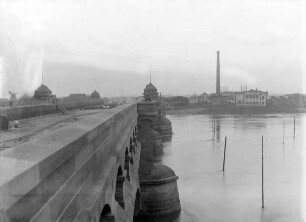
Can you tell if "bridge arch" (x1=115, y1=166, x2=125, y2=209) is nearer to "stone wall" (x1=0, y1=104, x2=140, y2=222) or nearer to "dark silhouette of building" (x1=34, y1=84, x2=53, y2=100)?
"stone wall" (x1=0, y1=104, x2=140, y2=222)

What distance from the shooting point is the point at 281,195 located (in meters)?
24.8

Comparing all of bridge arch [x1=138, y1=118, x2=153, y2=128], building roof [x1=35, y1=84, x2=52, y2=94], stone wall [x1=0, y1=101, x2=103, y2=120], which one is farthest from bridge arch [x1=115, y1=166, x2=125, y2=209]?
building roof [x1=35, y1=84, x2=52, y2=94]

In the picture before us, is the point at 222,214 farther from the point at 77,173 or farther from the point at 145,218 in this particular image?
the point at 77,173

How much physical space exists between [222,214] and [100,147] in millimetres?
16654

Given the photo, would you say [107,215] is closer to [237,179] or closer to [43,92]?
[237,179]

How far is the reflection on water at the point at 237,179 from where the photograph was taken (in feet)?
70.6

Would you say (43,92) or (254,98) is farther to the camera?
(254,98)

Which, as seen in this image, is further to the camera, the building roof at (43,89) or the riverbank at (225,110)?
the riverbank at (225,110)

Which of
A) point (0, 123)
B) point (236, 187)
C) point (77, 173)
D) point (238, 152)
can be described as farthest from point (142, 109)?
point (77, 173)

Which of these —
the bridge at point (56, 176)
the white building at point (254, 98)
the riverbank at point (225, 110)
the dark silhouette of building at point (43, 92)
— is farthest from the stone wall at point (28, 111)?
the white building at point (254, 98)

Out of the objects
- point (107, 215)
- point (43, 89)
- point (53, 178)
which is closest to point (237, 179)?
point (107, 215)

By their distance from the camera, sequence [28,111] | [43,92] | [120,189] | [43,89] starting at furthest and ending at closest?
[43,89]
[43,92]
[28,111]
[120,189]

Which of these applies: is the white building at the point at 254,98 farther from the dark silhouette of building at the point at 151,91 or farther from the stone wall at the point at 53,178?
the stone wall at the point at 53,178

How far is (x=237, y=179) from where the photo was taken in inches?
1158
